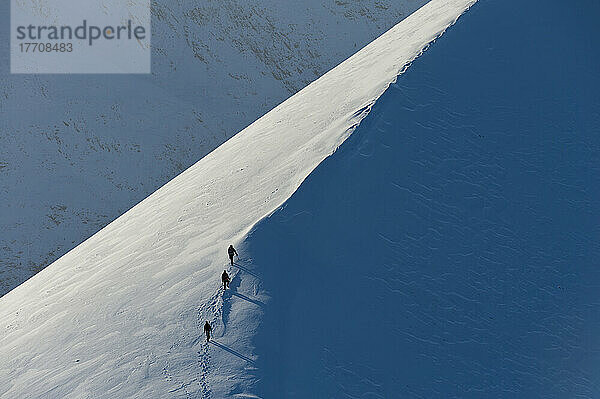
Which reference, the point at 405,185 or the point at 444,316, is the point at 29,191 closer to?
the point at 405,185

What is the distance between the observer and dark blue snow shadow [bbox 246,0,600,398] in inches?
416

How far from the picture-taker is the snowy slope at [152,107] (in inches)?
1211

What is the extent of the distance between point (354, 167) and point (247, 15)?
3179 centimetres

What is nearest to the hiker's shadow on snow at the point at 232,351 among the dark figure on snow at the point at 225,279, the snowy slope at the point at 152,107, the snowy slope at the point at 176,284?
the snowy slope at the point at 176,284

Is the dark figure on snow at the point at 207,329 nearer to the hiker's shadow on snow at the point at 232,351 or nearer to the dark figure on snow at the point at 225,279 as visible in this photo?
the hiker's shadow on snow at the point at 232,351

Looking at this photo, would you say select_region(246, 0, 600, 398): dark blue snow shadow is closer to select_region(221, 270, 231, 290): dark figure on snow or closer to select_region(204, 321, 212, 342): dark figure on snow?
select_region(221, 270, 231, 290): dark figure on snow

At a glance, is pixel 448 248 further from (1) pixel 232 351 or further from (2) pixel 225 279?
(1) pixel 232 351

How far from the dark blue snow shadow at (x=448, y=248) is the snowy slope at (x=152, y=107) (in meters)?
19.8

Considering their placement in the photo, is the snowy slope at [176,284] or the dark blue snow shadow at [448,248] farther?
the snowy slope at [176,284]

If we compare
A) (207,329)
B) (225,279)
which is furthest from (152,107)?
(207,329)

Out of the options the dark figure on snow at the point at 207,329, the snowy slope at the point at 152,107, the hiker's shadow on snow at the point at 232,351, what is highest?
the snowy slope at the point at 152,107

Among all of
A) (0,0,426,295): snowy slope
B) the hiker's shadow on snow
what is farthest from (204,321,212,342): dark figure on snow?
(0,0,426,295): snowy slope

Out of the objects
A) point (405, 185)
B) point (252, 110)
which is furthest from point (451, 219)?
point (252, 110)

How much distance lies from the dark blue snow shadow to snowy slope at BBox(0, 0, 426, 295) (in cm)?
1985
